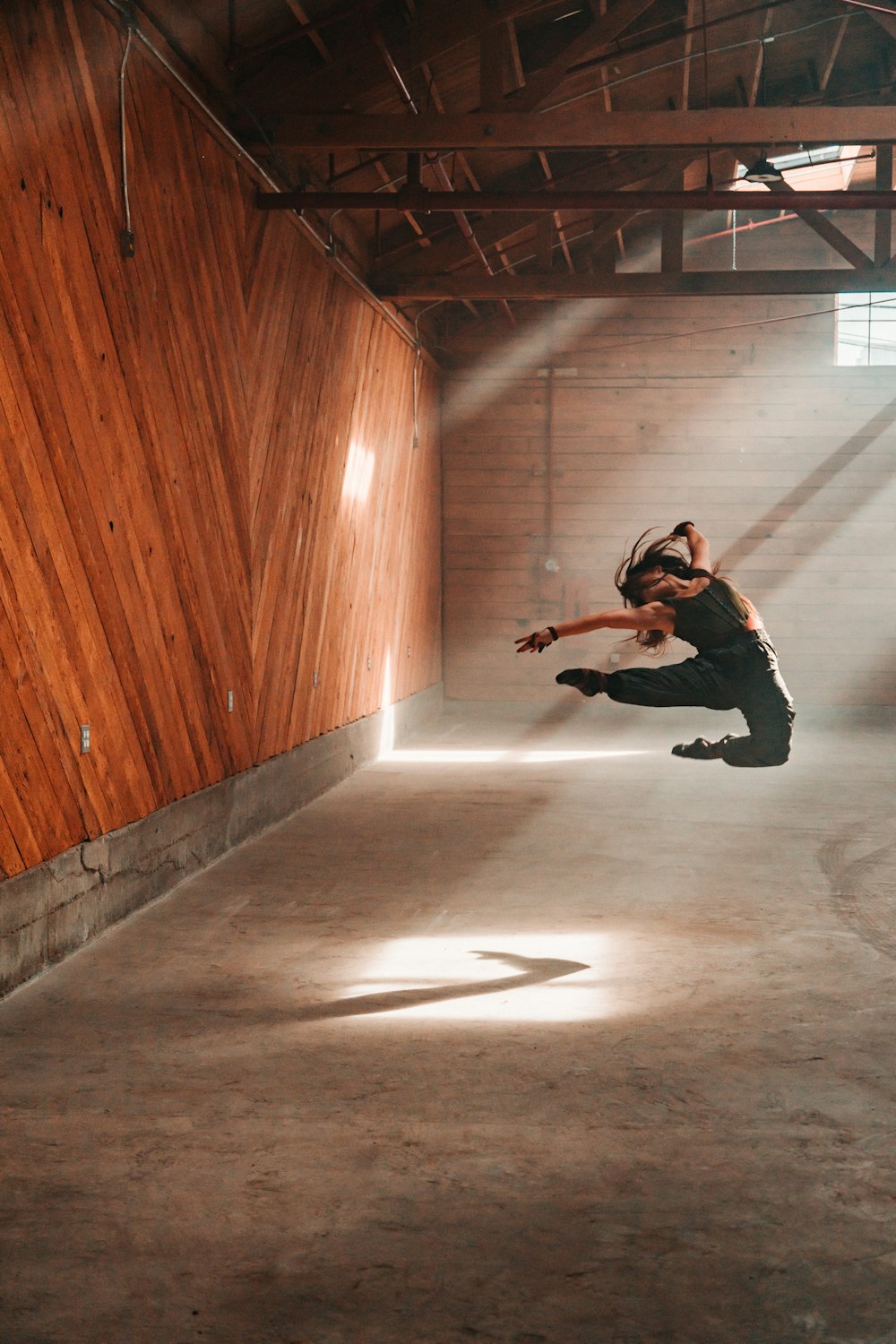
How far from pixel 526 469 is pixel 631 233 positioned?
9.20ft

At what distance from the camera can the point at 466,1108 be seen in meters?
3.34

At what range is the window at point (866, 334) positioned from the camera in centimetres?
1429

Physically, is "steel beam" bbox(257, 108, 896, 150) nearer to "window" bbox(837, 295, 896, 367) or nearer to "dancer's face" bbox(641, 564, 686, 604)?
"dancer's face" bbox(641, 564, 686, 604)

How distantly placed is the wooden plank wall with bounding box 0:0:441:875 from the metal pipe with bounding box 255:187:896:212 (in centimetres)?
37

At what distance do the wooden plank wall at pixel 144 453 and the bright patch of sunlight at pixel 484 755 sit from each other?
6.53 feet

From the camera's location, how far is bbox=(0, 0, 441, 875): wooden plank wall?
4.45 m

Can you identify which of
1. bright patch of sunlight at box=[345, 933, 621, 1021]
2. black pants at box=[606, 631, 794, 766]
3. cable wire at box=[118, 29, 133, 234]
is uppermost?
cable wire at box=[118, 29, 133, 234]

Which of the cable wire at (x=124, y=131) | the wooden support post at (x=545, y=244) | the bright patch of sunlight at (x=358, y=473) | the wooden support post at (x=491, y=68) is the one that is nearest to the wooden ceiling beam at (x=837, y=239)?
the wooden support post at (x=545, y=244)

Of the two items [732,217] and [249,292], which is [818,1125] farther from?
[732,217]

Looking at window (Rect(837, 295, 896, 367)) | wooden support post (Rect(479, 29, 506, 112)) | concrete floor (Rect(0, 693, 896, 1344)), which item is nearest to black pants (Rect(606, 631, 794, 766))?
concrete floor (Rect(0, 693, 896, 1344))

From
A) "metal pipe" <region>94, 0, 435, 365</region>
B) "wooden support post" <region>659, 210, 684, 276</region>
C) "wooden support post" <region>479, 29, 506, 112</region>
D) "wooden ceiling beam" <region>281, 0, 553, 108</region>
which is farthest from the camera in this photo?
"wooden support post" <region>659, 210, 684, 276</region>

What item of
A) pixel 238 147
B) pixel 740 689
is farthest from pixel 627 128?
pixel 740 689

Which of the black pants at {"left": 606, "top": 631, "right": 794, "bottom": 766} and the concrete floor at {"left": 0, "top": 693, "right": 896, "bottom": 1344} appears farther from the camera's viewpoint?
the black pants at {"left": 606, "top": 631, "right": 794, "bottom": 766}

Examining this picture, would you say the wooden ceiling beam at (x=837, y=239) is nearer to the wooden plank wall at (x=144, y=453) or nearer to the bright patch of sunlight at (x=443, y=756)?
the wooden plank wall at (x=144, y=453)
